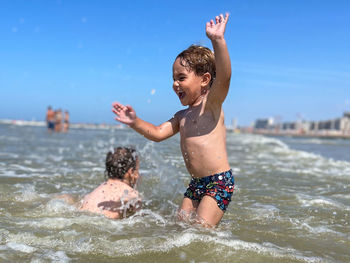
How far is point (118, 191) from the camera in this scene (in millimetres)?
3840

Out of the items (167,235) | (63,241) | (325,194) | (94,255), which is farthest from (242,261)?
(325,194)

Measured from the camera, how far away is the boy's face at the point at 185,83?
3.18 meters

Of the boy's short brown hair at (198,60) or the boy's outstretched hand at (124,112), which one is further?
the boy's short brown hair at (198,60)

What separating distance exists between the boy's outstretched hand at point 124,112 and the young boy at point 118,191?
1043 mm

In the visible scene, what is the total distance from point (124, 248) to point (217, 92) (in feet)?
4.69

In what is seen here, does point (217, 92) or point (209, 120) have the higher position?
point (217, 92)

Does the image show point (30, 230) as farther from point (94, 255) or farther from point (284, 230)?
point (284, 230)

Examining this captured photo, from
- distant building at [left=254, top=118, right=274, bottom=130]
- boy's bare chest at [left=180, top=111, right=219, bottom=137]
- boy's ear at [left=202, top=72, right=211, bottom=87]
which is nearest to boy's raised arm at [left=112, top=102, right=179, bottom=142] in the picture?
boy's bare chest at [left=180, top=111, right=219, bottom=137]

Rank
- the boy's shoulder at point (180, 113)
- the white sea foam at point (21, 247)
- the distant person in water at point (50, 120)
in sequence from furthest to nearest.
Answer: the distant person in water at point (50, 120) → the boy's shoulder at point (180, 113) → the white sea foam at point (21, 247)

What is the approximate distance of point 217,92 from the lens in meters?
3.07

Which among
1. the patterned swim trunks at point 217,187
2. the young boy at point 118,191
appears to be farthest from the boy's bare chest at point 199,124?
the young boy at point 118,191

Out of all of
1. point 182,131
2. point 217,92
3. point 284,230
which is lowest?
point 284,230

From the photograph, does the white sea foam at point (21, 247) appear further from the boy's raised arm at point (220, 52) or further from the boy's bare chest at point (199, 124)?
the boy's raised arm at point (220, 52)

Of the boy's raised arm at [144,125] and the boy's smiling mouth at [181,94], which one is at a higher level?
the boy's smiling mouth at [181,94]
